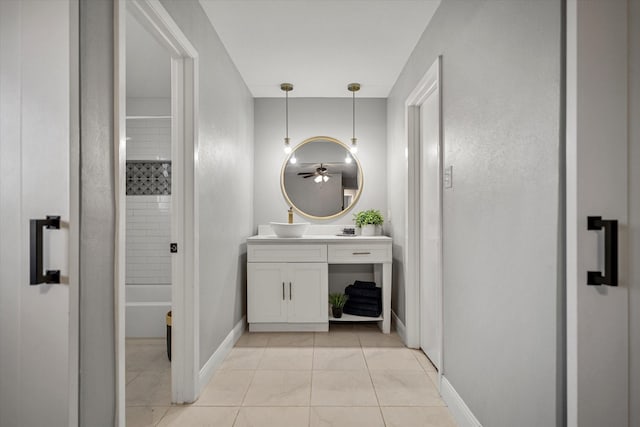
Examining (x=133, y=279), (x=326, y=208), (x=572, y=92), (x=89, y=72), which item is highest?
(x=89, y=72)

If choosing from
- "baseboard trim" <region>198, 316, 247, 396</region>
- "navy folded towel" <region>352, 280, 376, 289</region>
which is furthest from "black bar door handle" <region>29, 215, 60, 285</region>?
"navy folded towel" <region>352, 280, 376, 289</region>

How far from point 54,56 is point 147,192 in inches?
110

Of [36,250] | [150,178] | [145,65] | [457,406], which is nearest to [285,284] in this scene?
[150,178]

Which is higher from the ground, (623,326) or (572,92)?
(572,92)

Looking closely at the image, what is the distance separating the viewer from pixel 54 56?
3.63ft

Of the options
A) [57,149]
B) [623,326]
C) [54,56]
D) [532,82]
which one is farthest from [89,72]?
[623,326]

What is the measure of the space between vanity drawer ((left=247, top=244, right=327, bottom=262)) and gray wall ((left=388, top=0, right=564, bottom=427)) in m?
1.53

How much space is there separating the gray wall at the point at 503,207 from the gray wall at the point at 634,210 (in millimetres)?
176

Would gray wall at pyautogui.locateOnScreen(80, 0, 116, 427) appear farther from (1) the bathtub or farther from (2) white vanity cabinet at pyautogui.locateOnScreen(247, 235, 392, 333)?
(1) the bathtub

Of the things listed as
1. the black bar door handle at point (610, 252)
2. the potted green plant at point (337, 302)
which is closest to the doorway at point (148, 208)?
the potted green plant at point (337, 302)

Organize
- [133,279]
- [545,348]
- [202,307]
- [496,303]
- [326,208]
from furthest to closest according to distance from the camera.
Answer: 1. [326,208]
2. [133,279]
3. [202,307]
4. [496,303]
5. [545,348]

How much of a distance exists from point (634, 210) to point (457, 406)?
1.39 meters

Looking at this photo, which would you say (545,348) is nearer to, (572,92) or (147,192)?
(572,92)

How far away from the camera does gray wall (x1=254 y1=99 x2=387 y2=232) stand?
4148 millimetres
